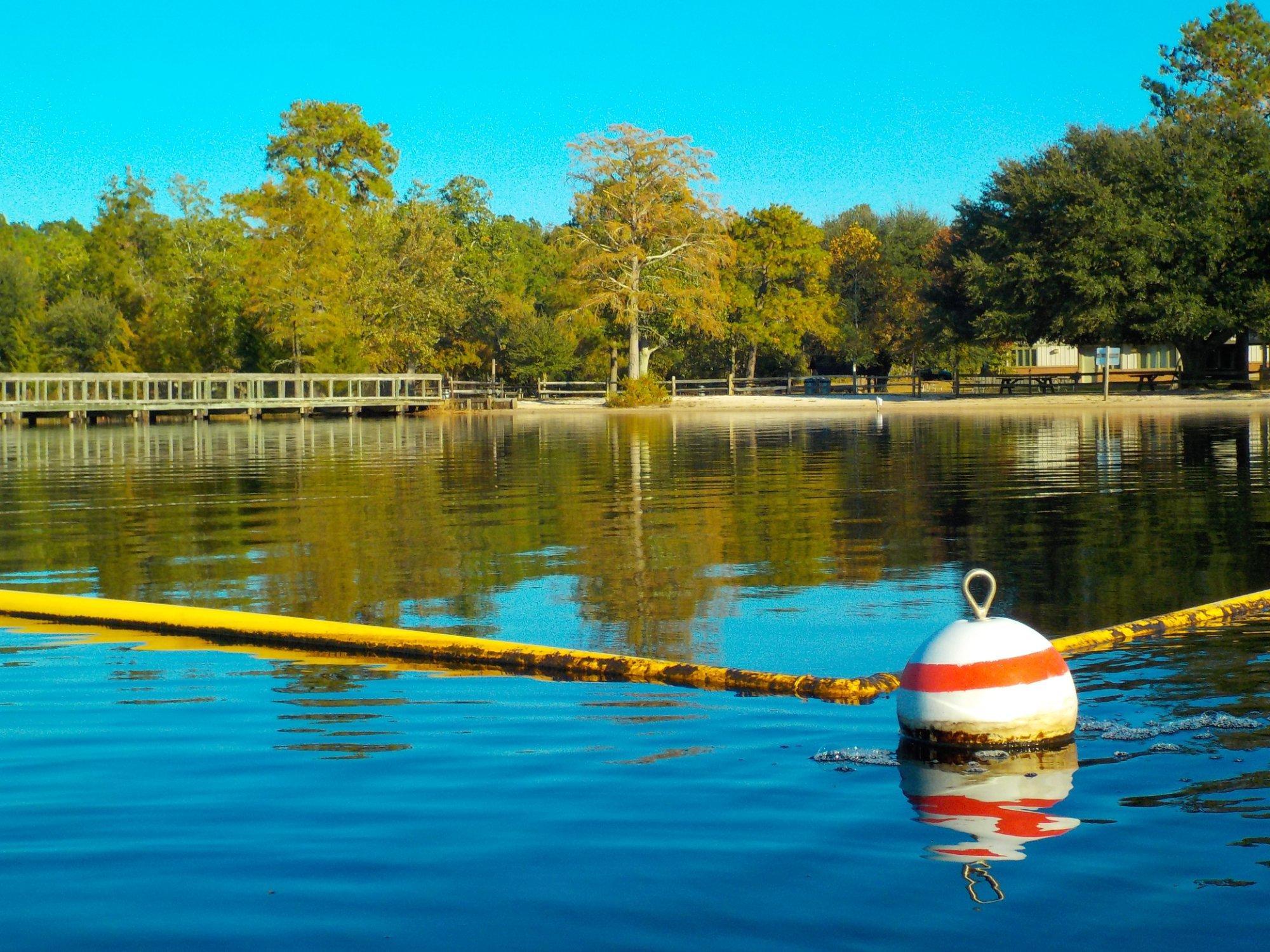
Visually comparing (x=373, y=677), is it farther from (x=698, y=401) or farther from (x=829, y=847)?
(x=698, y=401)

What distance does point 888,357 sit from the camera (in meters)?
103

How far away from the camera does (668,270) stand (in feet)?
282

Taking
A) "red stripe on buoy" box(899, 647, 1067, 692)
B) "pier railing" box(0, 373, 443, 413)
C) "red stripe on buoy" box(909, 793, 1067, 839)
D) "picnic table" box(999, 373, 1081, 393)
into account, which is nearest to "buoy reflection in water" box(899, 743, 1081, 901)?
"red stripe on buoy" box(909, 793, 1067, 839)

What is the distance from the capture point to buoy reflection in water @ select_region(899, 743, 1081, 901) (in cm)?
639

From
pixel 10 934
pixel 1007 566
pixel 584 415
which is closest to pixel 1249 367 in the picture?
pixel 584 415

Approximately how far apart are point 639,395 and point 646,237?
35.3 feet

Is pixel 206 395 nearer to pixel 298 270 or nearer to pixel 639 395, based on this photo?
pixel 298 270

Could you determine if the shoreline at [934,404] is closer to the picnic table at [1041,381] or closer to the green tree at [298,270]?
the picnic table at [1041,381]

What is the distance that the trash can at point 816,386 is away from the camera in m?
93.2

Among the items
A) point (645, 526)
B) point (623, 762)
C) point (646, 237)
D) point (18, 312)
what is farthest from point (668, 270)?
point (623, 762)

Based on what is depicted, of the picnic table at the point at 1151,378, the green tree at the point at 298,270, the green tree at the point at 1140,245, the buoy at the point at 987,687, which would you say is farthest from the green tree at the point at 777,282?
the buoy at the point at 987,687

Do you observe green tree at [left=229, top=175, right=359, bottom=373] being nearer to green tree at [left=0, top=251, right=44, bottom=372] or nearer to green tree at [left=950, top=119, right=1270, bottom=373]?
green tree at [left=0, top=251, right=44, bottom=372]

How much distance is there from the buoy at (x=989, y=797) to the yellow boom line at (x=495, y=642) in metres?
1.53

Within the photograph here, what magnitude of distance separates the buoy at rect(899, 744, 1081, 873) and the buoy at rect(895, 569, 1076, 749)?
0.44 feet
